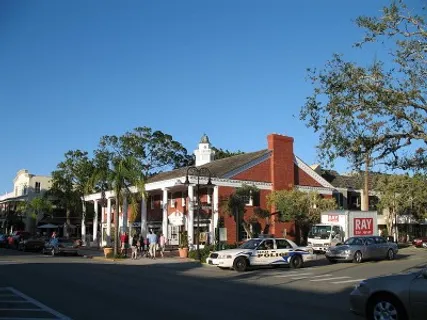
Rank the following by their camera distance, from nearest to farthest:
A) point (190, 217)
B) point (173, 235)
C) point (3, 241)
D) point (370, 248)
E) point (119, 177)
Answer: point (370, 248), point (119, 177), point (190, 217), point (173, 235), point (3, 241)

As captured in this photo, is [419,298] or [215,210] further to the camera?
[215,210]

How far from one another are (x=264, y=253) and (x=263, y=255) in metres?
0.11

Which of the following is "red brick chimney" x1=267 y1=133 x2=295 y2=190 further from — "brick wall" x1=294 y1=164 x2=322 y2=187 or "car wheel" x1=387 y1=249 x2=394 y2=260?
"car wheel" x1=387 y1=249 x2=394 y2=260

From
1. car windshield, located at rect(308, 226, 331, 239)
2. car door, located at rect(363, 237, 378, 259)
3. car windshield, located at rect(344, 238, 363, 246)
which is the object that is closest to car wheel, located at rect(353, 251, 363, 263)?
car door, located at rect(363, 237, 378, 259)

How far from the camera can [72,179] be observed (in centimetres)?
5981

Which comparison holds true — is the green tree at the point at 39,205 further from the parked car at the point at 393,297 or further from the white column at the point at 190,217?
the parked car at the point at 393,297

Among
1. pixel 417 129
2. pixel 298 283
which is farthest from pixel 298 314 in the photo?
pixel 417 129

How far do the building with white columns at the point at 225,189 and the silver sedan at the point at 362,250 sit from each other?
1171cm

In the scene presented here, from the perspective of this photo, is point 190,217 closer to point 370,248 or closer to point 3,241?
point 370,248

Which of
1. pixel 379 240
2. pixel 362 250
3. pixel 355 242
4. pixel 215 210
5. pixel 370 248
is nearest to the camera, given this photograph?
pixel 362 250

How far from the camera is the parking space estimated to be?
1013 centimetres

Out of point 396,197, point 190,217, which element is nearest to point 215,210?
point 190,217

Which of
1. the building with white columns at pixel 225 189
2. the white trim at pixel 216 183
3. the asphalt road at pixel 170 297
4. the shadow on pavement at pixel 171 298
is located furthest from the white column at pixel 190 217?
the shadow on pavement at pixel 171 298

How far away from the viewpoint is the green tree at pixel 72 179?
58719mm
